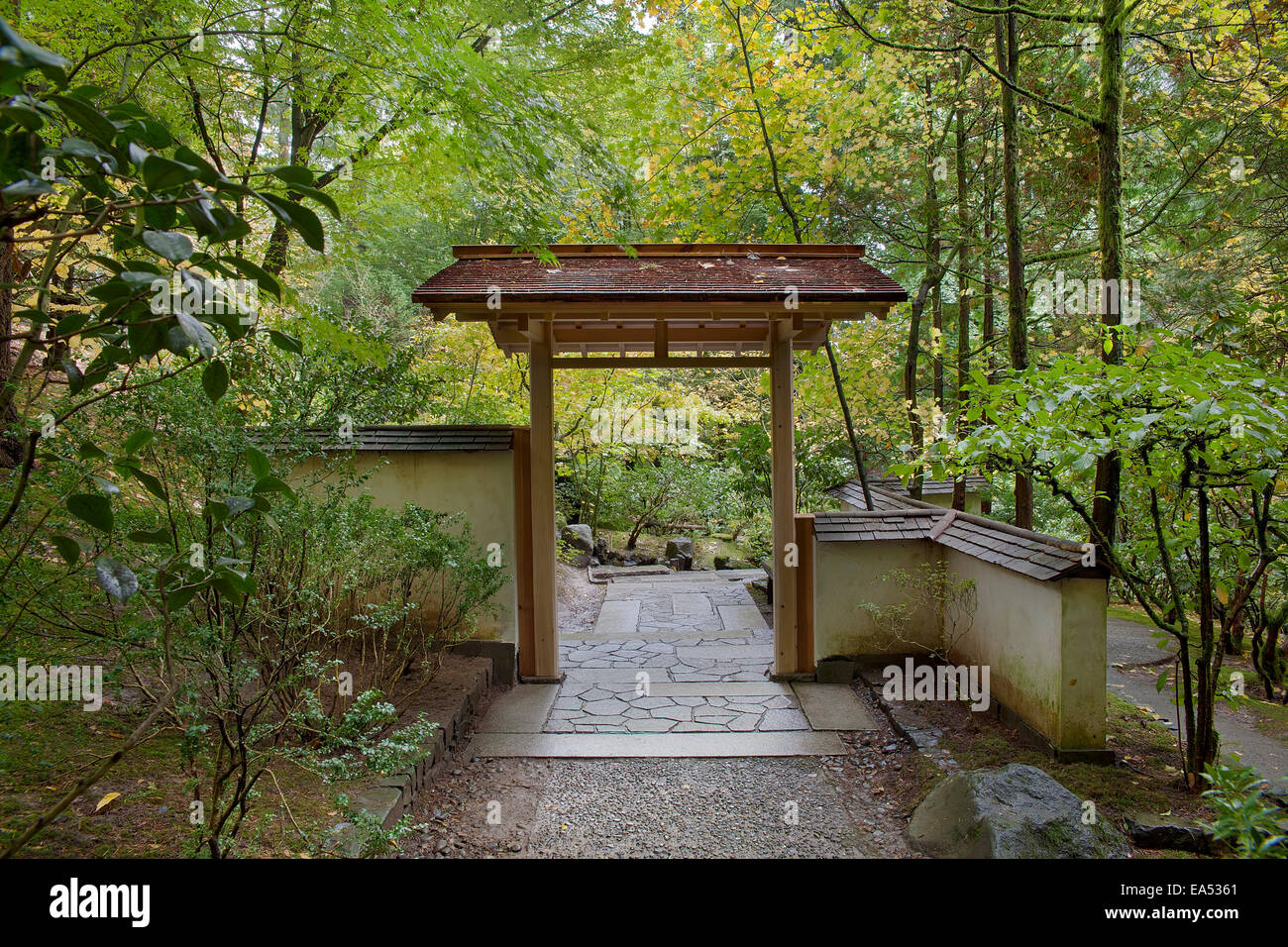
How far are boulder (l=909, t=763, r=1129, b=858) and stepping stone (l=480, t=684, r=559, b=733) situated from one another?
2632 millimetres

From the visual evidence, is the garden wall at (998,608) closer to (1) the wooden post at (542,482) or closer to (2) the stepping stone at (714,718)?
(2) the stepping stone at (714,718)

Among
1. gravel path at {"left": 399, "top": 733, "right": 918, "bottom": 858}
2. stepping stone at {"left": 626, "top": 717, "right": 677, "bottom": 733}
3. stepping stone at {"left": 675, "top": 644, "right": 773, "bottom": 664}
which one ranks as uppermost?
stepping stone at {"left": 675, "top": 644, "right": 773, "bottom": 664}

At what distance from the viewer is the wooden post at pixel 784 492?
215 inches

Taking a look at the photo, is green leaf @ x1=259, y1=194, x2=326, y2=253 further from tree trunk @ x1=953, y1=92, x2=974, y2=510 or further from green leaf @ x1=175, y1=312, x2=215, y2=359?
tree trunk @ x1=953, y1=92, x2=974, y2=510

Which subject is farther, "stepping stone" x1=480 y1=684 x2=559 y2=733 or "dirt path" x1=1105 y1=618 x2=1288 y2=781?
"stepping stone" x1=480 y1=684 x2=559 y2=733

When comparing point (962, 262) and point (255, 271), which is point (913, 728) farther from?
point (962, 262)

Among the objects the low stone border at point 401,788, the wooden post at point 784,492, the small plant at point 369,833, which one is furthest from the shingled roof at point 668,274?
the small plant at point 369,833

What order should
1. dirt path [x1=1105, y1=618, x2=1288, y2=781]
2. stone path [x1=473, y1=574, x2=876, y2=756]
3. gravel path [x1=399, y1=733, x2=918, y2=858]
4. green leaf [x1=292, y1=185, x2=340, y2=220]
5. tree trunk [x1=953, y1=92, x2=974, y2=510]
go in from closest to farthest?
green leaf [x1=292, y1=185, x2=340, y2=220], gravel path [x1=399, y1=733, x2=918, y2=858], dirt path [x1=1105, y1=618, x2=1288, y2=781], stone path [x1=473, y1=574, x2=876, y2=756], tree trunk [x1=953, y1=92, x2=974, y2=510]

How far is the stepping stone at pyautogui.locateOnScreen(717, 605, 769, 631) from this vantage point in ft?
24.6

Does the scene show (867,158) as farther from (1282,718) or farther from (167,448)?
(167,448)

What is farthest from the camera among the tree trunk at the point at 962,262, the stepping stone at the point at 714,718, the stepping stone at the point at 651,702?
the tree trunk at the point at 962,262

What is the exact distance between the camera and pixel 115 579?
1.19 m

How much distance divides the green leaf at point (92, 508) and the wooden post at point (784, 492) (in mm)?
4654

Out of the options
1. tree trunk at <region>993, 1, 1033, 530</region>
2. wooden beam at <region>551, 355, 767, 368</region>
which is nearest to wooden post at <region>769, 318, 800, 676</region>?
wooden beam at <region>551, 355, 767, 368</region>
